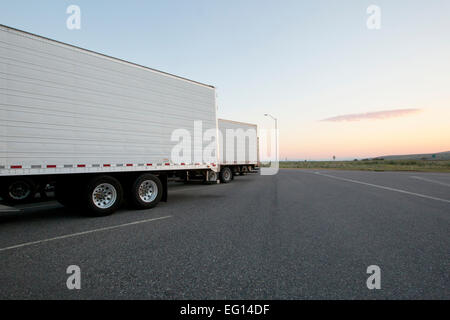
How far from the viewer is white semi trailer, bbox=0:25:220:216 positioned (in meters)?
5.93

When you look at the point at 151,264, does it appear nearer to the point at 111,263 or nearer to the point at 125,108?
the point at 111,263

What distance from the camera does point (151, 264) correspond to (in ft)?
12.3

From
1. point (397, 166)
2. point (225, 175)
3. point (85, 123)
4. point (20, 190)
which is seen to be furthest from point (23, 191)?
point (397, 166)

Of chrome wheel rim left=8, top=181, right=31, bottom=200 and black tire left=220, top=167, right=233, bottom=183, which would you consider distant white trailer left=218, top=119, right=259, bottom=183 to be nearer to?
black tire left=220, top=167, right=233, bottom=183

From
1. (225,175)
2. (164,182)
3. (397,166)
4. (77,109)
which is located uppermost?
(77,109)

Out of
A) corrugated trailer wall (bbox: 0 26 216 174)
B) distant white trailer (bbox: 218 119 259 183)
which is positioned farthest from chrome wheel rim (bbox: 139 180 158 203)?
distant white trailer (bbox: 218 119 259 183)

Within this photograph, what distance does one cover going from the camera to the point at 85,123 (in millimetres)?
6977

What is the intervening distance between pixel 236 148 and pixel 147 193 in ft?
38.2

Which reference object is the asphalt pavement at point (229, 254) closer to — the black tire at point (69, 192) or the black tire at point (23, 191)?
the black tire at point (69, 192)

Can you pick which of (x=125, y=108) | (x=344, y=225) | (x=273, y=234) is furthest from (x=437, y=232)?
(x=125, y=108)

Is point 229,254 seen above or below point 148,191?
below

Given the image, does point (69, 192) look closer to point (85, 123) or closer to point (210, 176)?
point (85, 123)

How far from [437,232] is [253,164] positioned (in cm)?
1624
